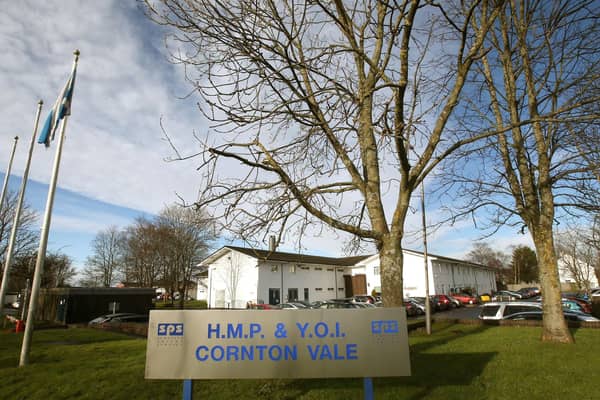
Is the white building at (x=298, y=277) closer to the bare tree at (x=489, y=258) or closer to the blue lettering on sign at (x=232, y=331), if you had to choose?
the blue lettering on sign at (x=232, y=331)

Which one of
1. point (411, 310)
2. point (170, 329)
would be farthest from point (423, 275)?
point (170, 329)

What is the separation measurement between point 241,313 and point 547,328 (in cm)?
1011

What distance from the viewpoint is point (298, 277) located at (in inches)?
1483

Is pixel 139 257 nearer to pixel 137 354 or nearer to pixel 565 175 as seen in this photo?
pixel 137 354

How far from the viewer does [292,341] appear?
198 inches

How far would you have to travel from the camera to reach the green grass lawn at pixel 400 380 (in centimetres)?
588

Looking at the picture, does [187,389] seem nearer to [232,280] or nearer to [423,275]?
[232,280]

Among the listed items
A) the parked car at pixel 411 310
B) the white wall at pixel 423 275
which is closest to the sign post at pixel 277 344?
the parked car at pixel 411 310

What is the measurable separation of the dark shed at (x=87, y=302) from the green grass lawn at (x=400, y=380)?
19098 mm

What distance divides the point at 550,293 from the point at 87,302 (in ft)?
97.9

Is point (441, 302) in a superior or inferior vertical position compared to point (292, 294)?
inferior

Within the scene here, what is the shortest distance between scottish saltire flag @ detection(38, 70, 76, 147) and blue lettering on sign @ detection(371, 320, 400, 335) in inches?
458

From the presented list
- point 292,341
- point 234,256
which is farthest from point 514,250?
point 292,341

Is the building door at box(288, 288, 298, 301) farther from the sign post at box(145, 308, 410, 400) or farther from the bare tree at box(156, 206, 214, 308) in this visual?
the sign post at box(145, 308, 410, 400)
